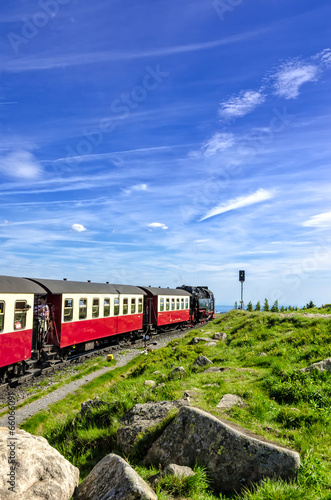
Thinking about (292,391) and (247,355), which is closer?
(292,391)

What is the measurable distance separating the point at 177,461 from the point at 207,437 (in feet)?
2.30

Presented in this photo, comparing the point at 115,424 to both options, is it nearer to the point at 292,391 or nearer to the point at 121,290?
the point at 292,391

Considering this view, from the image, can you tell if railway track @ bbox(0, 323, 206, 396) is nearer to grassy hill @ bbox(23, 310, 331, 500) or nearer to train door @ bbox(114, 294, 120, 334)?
train door @ bbox(114, 294, 120, 334)

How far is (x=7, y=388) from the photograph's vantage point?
1509cm

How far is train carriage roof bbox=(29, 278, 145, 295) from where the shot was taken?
58.9ft

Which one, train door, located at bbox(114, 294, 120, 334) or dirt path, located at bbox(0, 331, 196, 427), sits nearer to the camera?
dirt path, located at bbox(0, 331, 196, 427)

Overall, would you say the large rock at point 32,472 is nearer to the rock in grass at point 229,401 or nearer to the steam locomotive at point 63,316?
the rock in grass at point 229,401

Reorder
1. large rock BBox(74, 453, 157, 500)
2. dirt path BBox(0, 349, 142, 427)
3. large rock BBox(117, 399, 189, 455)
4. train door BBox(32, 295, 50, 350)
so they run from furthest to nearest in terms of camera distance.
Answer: train door BBox(32, 295, 50, 350), dirt path BBox(0, 349, 142, 427), large rock BBox(117, 399, 189, 455), large rock BBox(74, 453, 157, 500)

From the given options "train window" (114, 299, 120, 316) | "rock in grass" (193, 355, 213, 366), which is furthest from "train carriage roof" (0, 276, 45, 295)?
"train window" (114, 299, 120, 316)

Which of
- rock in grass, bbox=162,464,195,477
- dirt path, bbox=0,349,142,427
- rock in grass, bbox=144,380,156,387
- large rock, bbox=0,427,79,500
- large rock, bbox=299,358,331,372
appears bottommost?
dirt path, bbox=0,349,142,427

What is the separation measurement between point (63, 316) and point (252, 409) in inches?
501

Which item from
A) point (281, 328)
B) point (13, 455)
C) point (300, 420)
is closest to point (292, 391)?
point (300, 420)

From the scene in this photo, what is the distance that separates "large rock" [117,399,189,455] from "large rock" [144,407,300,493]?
594 mm

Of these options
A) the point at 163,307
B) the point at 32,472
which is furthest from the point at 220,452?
the point at 163,307
